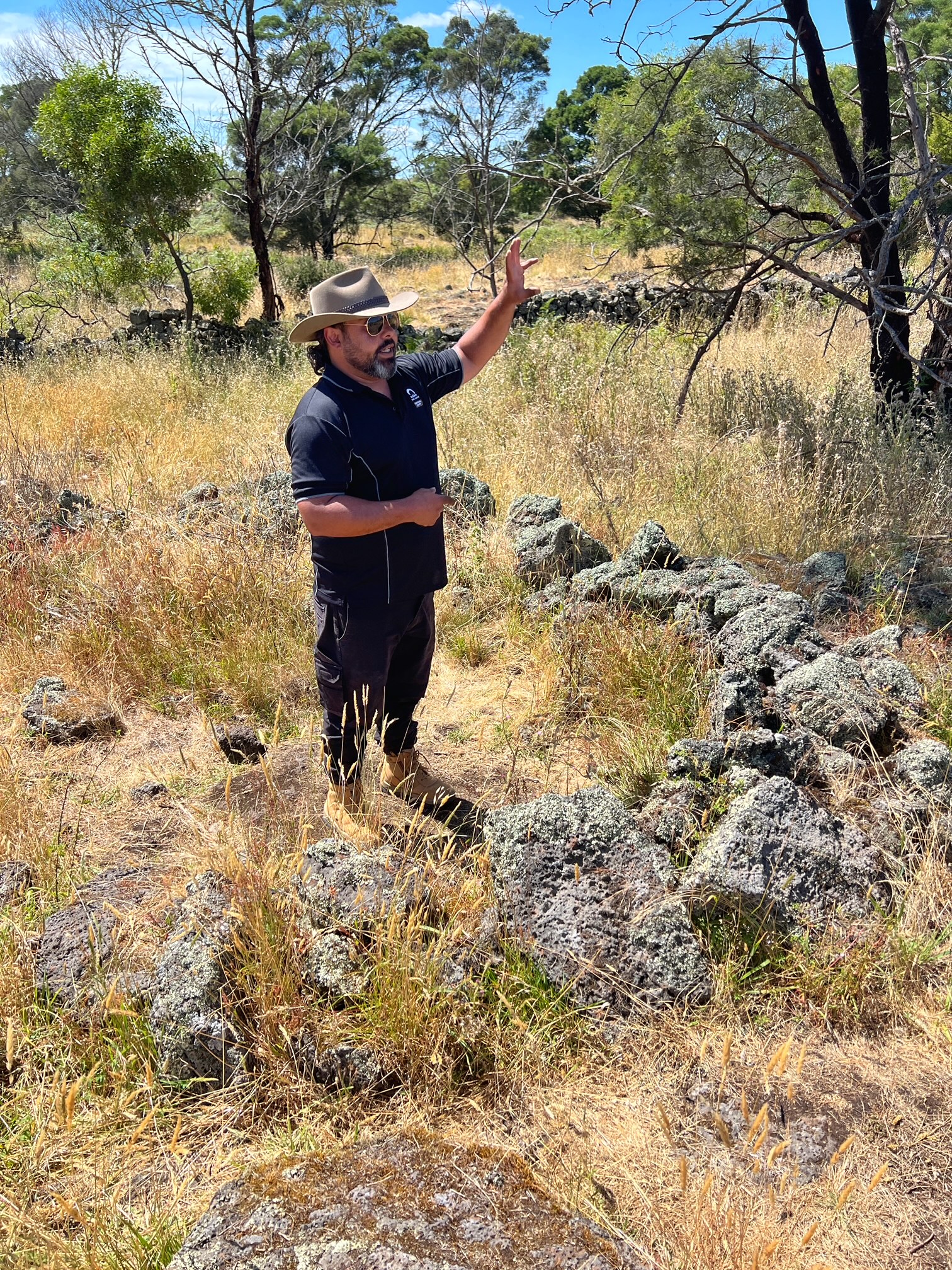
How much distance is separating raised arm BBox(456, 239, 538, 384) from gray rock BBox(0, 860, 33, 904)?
2322 mm

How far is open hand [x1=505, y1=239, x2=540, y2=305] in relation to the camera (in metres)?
3.35

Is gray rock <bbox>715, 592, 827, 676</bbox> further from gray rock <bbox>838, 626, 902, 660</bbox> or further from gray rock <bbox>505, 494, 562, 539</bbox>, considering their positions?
gray rock <bbox>505, 494, 562, 539</bbox>

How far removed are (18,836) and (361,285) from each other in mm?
2209

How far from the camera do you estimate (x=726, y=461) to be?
20.7 ft

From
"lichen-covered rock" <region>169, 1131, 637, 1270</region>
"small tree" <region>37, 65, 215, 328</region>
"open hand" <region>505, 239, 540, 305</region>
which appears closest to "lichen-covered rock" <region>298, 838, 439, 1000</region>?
"lichen-covered rock" <region>169, 1131, 637, 1270</region>

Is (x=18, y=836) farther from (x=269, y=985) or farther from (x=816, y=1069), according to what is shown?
(x=816, y=1069)

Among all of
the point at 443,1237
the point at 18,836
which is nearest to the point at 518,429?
the point at 18,836

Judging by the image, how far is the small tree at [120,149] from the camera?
11984 mm

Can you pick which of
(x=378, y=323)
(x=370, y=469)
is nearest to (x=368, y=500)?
(x=370, y=469)

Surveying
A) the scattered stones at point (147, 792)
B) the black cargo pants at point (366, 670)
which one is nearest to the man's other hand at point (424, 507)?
the black cargo pants at point (366, 670)

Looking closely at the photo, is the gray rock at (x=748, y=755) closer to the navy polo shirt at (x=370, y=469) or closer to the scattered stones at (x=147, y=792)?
the navy polo shirt at (x=370, y=469)

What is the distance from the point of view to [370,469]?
2.90 meters

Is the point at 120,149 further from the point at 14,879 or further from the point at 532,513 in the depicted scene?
the point at 14,879

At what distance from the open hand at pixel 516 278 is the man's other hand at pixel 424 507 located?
0.99m
